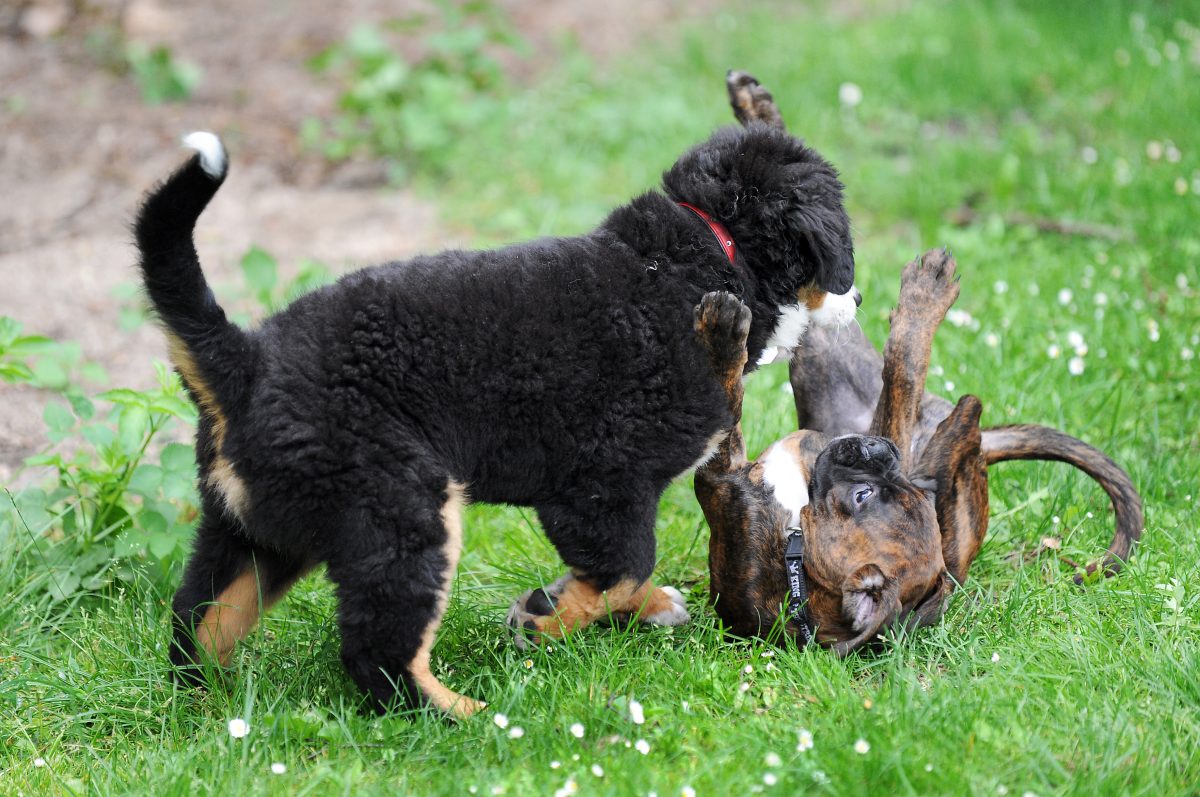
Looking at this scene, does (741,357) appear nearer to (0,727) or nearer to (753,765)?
(753,765)

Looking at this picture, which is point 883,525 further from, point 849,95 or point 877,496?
point 849,95

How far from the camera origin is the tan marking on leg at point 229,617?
339cm

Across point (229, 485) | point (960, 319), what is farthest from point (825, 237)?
point (960, 319)

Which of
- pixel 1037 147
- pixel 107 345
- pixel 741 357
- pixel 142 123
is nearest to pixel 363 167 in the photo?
pixel 142 123

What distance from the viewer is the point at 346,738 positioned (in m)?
3.22

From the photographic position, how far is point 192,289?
9.73 feet

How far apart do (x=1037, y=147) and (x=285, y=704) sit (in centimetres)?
584

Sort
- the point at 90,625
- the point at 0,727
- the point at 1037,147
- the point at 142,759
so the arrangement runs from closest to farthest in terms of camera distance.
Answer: the point at 142,759
the point at 0,727
the point at 90,625
the point at 1037,147

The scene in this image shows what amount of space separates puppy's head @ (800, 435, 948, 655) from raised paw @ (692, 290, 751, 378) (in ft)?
2.22

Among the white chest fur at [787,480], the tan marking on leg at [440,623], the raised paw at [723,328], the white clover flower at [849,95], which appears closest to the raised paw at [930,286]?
the white chest fur at [787,480]

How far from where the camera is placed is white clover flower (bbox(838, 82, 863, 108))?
25.4 feet

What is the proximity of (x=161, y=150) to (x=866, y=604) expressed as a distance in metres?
5.92

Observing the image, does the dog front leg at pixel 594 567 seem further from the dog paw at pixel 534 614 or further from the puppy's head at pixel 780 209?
the puppy's head at pixel 780 209

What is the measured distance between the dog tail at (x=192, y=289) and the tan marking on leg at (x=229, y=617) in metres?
0.59
